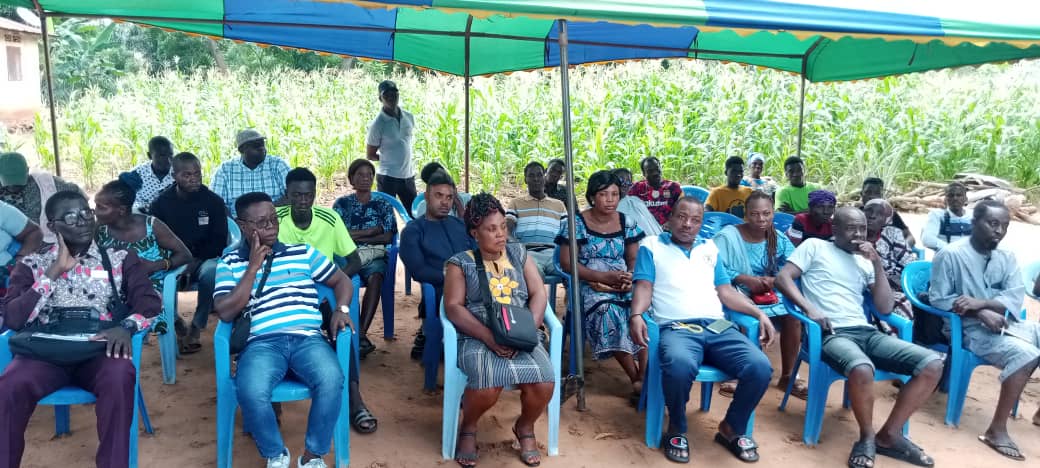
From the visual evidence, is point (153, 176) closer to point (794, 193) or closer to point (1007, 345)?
point (794, 193)

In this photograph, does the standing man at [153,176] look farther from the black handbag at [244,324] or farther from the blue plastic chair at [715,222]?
the blue plastic chair at [715,222]

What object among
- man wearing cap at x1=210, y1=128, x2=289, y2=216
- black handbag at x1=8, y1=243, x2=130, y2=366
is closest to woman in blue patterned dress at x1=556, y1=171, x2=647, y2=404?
black handbag at x1=8, y1=243, x2=130, y2=366

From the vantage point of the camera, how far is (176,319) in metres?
4.66

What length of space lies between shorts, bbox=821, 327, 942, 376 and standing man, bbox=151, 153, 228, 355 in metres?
3.55

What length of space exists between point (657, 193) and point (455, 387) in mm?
3296

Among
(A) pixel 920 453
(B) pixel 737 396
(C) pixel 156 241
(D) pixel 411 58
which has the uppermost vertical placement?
(D) pixel 411 58

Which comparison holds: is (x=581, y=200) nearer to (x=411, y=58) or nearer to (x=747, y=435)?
(x=411, y=58)

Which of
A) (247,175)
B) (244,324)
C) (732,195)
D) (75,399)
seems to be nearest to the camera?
(75,399)

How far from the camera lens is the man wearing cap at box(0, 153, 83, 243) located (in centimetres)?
434

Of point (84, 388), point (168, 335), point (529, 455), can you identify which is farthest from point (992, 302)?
point (168, 335)

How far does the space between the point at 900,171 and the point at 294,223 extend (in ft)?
34.4

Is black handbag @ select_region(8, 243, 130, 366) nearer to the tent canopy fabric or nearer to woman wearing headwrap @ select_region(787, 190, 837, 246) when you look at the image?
the tent canopy fabric

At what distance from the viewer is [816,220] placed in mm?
4684

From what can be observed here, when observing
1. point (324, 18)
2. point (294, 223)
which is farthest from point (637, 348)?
point (324, 18)
